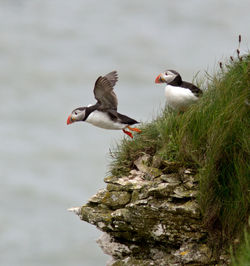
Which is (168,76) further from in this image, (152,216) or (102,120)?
(152,216)

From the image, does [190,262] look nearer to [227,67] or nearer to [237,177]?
[237,177]

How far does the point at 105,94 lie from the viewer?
11.1 m

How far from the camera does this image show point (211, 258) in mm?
9898

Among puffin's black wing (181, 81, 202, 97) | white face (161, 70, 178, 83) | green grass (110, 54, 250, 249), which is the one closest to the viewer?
green grass (110, 54, 250, 249)

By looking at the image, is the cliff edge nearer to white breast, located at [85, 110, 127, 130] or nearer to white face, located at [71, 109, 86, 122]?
white breast, located at [85, 110, 127, 130]

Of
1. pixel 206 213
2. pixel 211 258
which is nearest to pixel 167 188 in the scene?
pixel 206 213

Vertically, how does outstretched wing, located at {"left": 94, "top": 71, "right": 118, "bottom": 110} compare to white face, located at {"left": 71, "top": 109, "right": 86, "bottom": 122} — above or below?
above

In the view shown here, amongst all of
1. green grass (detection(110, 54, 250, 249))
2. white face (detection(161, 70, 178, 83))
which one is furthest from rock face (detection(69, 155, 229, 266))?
white face (detection(161, 70, 178, 83))

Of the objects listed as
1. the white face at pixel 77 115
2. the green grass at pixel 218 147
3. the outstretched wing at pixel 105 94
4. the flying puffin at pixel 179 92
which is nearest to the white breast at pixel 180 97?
the flying puffin at pixel 179 92

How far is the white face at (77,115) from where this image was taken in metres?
11.3

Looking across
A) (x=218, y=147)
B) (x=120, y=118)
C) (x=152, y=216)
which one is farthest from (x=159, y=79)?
(x=152, y=216)

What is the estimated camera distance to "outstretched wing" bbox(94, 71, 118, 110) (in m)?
10.9

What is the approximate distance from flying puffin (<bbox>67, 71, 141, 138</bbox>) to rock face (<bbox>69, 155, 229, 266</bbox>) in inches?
33.4

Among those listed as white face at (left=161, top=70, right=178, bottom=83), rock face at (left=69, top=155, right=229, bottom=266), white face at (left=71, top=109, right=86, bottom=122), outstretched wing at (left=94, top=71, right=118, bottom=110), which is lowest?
rock face at (left=69, top=155, right=229, bottom=266)
